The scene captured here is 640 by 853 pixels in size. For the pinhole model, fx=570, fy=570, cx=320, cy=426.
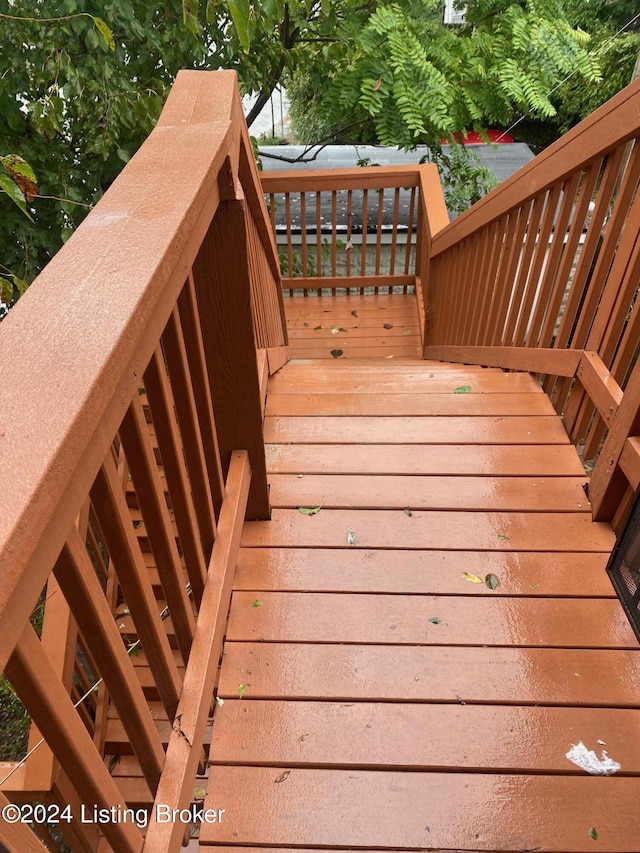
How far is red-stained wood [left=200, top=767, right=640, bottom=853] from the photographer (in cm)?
122

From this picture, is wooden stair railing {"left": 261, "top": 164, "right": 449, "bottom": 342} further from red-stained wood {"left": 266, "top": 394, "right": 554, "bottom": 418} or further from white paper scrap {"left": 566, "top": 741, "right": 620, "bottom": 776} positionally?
white paper scrap {"left": 566, "top": 741, "right": 620, "bottom": 776}

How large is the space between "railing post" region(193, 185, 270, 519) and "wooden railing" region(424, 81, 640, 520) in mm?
1076

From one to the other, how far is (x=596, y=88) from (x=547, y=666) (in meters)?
9.86

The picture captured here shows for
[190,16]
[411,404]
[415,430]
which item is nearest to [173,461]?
[415,430]

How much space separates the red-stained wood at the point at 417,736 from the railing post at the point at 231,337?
669 mm

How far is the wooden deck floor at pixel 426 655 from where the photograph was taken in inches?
49.7

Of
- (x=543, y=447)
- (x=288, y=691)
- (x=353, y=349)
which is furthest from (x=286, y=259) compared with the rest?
(x=288, y=691)

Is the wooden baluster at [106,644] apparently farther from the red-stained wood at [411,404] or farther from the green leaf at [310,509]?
the red-stained wood at [411,404]

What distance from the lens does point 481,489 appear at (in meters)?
1.98

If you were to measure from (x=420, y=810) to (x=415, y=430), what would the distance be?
51.7 inches

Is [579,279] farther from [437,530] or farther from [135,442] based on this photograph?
Result: [135,442]

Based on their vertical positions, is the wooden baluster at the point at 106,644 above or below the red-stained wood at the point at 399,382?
above

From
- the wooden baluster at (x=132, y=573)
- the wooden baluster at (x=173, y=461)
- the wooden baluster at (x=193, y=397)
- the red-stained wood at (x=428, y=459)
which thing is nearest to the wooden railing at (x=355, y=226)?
the red-stained wood at (x=428, y=459)

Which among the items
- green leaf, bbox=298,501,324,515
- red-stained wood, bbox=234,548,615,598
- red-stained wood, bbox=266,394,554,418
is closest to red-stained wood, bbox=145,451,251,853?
red-stained wood, bbox=234,548,615,598
